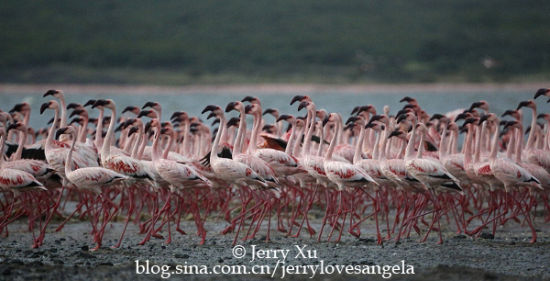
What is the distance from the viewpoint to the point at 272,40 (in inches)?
3282

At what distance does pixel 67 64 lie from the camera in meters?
69.1

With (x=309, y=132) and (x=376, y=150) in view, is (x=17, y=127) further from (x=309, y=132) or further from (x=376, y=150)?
(x=376, y=150)

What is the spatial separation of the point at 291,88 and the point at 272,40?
63.1 ft

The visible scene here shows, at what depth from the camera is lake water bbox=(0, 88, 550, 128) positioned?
51.5 m

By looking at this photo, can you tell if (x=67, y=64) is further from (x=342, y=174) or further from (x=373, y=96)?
(x=342, y=174)

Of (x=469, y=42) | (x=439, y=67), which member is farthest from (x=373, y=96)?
(x=469, y=42)

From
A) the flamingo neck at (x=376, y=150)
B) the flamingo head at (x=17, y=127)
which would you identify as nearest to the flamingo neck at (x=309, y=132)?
the flamingo neck at (x=376, y=150)

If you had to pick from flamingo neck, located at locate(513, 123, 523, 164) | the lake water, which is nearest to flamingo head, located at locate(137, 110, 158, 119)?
flamingo neck, located at locate(513, 123, 523, 164)

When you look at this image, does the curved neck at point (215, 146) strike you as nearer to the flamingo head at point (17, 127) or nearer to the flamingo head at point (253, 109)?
the flamingo head at point (253, 109)

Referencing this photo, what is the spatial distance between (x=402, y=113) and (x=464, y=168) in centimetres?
152

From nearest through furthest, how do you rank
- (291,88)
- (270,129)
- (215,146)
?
(215,146), (270,129), (291,88)

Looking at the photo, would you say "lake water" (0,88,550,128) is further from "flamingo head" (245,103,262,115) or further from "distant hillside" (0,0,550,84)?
"flamingo head" (245,103,262,115)

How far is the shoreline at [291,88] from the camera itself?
6212 cm

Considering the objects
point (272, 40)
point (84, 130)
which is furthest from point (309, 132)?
point (272, 40)
